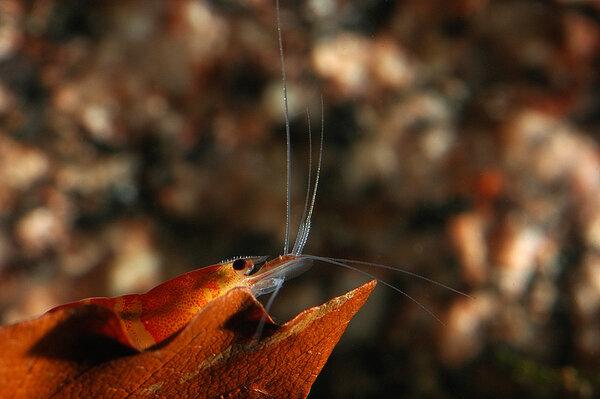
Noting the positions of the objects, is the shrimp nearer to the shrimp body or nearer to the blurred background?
the shrimp body

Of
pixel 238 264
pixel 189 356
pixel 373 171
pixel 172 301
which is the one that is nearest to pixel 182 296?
pixel 172 301

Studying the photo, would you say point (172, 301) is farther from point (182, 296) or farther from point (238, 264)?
point (238, 264)

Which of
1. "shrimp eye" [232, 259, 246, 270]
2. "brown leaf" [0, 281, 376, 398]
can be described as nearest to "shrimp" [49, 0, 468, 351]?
"shrimp eye" [232, 259, 246, 270]

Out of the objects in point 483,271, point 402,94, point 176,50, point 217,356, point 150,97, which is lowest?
point 483,271

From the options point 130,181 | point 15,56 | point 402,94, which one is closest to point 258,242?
point 130,181

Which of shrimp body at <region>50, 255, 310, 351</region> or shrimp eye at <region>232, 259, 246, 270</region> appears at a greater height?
shrimp eye at <region>232, 259, 246, 270</region>

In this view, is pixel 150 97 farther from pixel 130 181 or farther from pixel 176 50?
pixel 130 181
